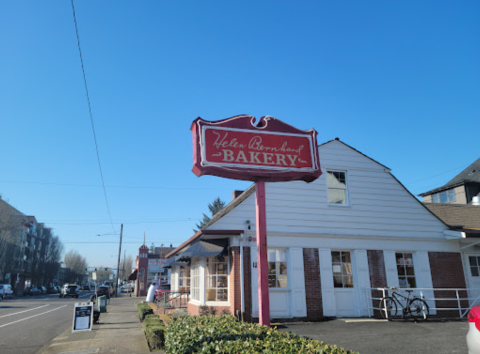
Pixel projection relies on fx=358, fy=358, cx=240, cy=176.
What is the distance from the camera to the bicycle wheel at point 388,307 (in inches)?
468

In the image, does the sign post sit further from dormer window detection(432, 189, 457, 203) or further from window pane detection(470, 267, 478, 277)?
dormer window detection(432, 189, 457, 203)

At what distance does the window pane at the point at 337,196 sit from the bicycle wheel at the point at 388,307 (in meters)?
3.86

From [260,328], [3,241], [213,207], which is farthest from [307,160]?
[3,241]

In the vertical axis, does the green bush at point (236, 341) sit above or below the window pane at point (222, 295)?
below

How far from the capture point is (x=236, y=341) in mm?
4656

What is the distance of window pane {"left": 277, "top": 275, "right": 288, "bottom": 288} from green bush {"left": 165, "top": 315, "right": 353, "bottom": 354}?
6.38 metres

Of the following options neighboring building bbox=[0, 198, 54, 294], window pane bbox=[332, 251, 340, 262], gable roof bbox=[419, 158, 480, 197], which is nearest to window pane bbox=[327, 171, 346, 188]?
window pane bbox=[332, 251, 340, 262]

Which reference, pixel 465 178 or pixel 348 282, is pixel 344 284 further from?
pixel 465 178

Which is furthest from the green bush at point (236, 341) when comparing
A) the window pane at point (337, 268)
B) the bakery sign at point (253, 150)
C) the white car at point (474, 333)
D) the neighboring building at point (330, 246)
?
the window pane at point (337, 268)

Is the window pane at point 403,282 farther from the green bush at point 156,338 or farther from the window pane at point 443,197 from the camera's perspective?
the window pane at point 443,197

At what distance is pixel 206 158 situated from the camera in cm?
748

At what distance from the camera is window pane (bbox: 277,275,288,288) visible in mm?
12422

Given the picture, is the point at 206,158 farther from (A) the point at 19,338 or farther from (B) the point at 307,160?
(A) the point at 19,338

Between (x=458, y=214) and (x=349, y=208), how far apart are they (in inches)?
279
